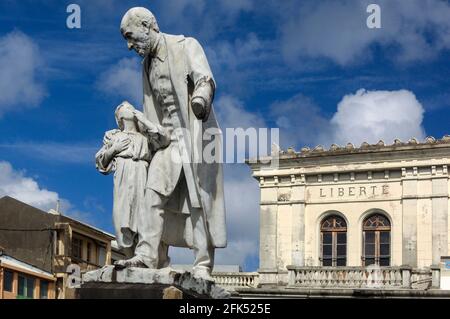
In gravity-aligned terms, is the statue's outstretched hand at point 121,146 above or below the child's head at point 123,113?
below

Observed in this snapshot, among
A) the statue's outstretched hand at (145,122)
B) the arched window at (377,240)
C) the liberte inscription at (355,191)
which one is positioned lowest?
the statue's outstretched hand at (145,122)

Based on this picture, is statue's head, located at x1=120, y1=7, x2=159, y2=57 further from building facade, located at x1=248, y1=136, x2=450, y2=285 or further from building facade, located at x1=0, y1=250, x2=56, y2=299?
building facade, located at x1=0, y1=250, x2=56, y2=299

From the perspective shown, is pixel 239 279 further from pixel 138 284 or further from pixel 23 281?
Result: pixel 138 284

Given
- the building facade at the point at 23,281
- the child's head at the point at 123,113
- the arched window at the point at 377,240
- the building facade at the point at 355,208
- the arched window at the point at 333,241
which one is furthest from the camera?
the building facade at the point at 23,281

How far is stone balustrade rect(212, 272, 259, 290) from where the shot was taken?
41.6 metres

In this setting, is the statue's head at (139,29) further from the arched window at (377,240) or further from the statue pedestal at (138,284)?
the arched window at (377,240)

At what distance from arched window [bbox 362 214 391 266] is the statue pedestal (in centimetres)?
3310

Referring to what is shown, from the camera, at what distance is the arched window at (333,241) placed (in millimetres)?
41969

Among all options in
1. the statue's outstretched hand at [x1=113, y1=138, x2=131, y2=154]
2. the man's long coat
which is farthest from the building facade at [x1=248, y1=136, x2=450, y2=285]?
the statue's outstretched hand at [x1=113, y1=138, x2=131, y2=154]

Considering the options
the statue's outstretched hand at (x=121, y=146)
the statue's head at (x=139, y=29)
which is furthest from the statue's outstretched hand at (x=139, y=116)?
the statue's head at (x=139, y=29)

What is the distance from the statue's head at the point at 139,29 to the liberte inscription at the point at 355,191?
33.6 m

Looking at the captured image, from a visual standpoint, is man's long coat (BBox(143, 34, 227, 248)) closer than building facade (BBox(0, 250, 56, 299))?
Yes

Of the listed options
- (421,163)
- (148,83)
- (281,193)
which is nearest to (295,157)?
(281,193)
